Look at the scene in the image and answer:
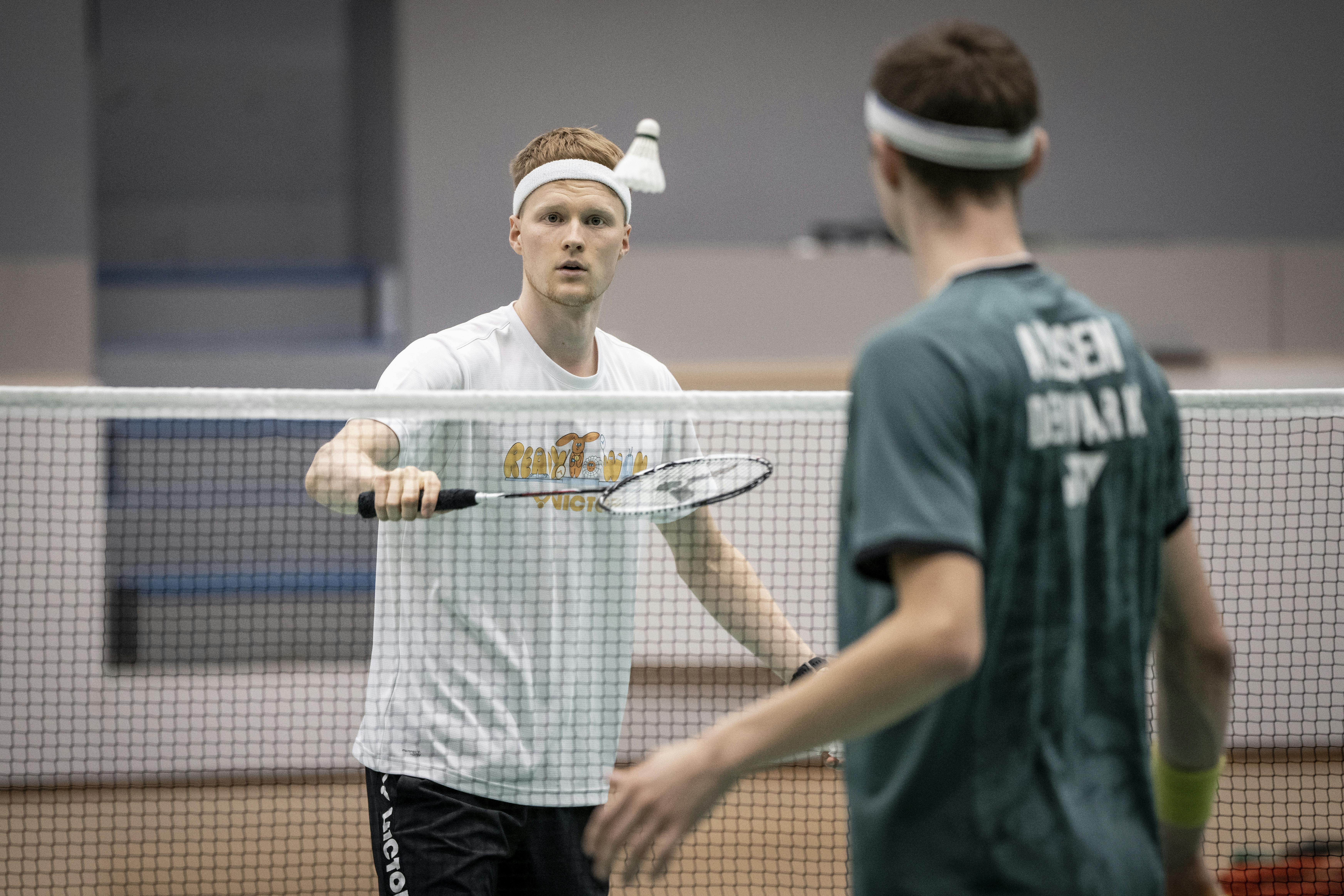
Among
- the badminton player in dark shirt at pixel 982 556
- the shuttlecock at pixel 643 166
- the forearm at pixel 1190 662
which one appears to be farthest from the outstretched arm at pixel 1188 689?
the shuttlecock at pixel 643 166

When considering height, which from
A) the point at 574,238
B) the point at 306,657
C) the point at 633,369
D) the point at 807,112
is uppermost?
the point at 807,112

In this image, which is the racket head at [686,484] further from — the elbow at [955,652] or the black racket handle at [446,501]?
the elbow at [955,652]

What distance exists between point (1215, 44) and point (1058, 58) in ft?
3.21

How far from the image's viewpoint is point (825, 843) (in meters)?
4.84

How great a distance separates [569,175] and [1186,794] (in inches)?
60.3

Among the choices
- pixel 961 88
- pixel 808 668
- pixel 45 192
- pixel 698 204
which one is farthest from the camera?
pixel 698 204

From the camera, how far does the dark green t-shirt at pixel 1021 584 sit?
1122 millimetres

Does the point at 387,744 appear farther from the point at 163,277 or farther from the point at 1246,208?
the point at 163,277

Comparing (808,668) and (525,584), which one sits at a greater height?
(525,584)

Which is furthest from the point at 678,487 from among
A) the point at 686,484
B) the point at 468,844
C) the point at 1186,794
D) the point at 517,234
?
the point at 1186,794

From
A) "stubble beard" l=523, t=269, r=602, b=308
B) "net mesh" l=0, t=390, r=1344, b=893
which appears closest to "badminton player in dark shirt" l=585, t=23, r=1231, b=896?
"stubble beard" l=523, t=269, r=602, b=308

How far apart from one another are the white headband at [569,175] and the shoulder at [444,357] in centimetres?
23

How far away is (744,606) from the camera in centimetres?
232

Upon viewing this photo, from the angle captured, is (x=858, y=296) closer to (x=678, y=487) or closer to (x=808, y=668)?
(x=678, y=487)
